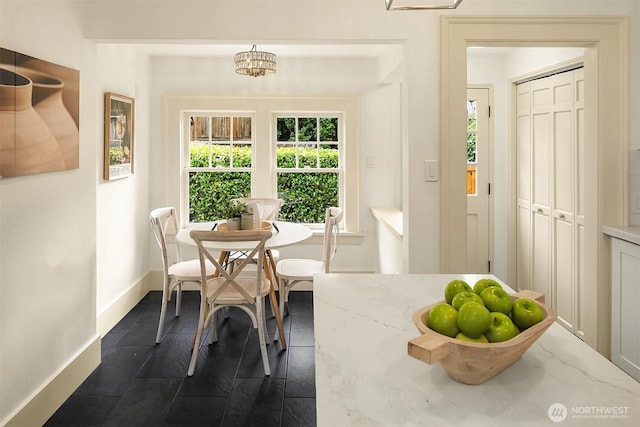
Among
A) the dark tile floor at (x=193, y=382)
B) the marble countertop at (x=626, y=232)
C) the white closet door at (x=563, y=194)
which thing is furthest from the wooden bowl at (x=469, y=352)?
the white closet door at (x=563, y=194)

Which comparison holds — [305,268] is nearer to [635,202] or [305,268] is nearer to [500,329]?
[635,202]

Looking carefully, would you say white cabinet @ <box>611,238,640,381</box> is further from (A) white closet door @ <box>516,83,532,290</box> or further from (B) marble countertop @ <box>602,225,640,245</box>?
(A) white closet door @ <box>516,83,532,290</box>

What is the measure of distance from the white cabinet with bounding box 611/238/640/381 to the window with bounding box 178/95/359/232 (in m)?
2.55

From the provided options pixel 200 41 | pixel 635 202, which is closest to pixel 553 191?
pixel 635 202

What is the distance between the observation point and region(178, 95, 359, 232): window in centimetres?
488

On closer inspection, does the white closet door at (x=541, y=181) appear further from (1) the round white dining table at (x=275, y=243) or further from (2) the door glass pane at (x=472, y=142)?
(1) the round white dining table at (x=275, y=243)

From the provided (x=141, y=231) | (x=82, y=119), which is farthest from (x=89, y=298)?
(x=141, y=231)

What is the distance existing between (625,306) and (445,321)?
2.41 metres

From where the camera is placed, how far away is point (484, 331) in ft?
2.98

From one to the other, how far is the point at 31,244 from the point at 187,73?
2942 mm

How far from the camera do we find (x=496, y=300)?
0.98 metres

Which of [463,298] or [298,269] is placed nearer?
[463,298]

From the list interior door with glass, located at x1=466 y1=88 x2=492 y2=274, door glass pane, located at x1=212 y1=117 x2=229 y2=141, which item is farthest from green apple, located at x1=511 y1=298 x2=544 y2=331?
door glass pane, located at x1=212 y1=117 x2=229 y2=141

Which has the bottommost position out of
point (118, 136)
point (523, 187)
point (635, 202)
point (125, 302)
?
point (125, 302)
